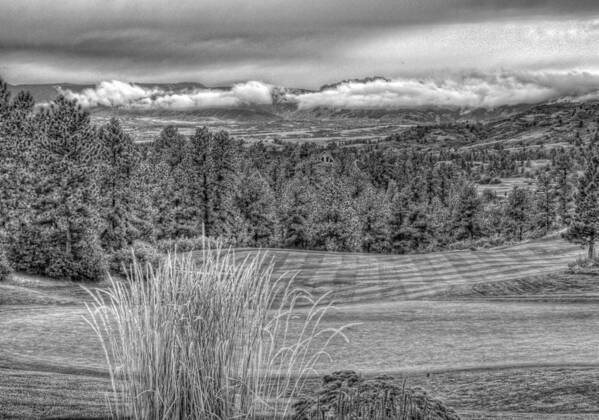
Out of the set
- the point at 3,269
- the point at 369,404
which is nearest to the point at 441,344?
the point at 369,404

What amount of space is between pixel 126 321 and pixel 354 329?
16.7 metres

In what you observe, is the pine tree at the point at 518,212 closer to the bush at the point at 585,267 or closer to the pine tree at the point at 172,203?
the pine tree at the point at 172,203

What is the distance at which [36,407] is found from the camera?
1051 cm

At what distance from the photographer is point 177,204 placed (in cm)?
7638

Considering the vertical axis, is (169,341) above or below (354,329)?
above

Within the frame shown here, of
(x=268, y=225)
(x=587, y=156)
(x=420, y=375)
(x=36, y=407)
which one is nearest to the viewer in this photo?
(x=36, y=407)

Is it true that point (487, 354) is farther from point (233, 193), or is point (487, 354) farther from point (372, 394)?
point (233, 193)

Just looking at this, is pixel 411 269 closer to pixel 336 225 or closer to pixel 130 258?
pixel 130 258

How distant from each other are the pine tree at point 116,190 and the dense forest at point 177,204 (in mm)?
100

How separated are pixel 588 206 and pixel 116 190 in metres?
40.2

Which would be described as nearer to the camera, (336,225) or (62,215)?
(62,215)

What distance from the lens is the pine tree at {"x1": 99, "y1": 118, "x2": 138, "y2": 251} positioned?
182ft

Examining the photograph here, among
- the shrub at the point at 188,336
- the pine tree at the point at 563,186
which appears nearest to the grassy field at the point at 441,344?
the shrub at the point at 188,336

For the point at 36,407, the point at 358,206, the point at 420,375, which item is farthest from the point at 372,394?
the point at 358,206
